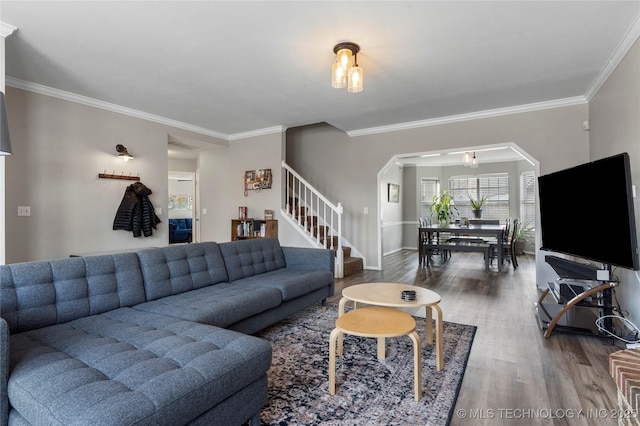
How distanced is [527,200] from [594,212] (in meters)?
6.42

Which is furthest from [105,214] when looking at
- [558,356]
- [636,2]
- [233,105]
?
[636,2]

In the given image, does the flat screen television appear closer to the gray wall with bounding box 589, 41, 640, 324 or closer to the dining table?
the gray wall with bounding box 589, 41, 640, 324

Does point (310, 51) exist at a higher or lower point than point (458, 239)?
higher

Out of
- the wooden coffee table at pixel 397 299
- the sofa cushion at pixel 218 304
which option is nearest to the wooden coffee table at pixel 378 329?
the wooden coffee table at pixel 397 299

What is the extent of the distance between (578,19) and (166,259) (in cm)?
391

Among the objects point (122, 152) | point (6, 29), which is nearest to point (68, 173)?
point (122, 152)

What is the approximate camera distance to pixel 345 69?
2859 mm

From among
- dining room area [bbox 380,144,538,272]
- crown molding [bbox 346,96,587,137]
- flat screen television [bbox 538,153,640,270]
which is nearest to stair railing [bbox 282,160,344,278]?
crown molding [bbox 346,96,587,137]

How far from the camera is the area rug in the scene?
1.74 metres

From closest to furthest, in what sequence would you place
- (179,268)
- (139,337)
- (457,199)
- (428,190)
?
(139,337) → (179,268) → (457,199) → (428,190)

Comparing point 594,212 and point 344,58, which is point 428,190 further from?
point 344,58

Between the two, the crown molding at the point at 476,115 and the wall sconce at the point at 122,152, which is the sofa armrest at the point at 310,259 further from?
the crown molding at the point at 476,115

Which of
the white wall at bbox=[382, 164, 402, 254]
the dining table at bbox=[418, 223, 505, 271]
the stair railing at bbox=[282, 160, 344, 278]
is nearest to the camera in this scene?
the stair railing at bbox=[282, 160, 344, 278]

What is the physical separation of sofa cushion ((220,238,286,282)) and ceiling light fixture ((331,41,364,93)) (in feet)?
6.31
